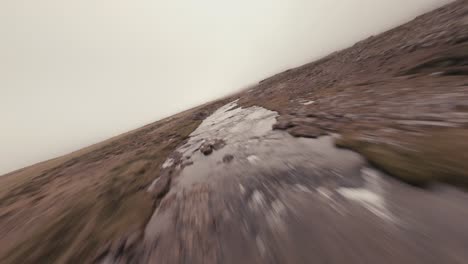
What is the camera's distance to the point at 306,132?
39.0ft

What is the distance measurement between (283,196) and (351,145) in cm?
415

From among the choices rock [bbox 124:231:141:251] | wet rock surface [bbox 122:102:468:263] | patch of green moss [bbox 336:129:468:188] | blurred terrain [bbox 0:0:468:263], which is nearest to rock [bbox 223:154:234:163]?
blurred terrain [bbox 0:0:468:263]

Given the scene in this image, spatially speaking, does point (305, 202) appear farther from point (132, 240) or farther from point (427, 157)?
point (132, 240)

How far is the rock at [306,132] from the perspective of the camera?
1114 centimetres

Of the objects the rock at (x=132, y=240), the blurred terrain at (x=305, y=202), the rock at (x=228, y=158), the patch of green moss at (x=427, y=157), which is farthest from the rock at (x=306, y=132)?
the rock at (x=132, y=240)

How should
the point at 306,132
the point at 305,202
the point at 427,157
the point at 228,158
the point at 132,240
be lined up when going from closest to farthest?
the point at 427,157, the point at 305,202, the point at 132,240, the point at 306,132, the point at 228,158

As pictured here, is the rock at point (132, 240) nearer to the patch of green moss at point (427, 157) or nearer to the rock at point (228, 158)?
the rock at point (228, 158)

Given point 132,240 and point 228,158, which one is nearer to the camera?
point 132,240

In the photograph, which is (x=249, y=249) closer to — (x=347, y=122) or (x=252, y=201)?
(x=252, y=201)

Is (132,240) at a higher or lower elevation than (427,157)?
lower

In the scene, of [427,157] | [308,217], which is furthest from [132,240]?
[427,157]

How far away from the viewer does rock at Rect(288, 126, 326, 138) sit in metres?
11.1

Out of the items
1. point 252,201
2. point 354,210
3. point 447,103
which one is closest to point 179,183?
point 252,201

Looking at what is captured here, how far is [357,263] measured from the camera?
3.52 meters
